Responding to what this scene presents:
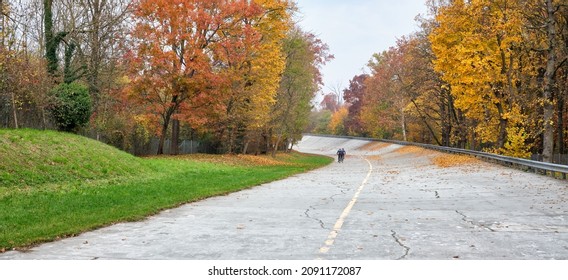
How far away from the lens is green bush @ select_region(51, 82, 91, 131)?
2305 centimetres

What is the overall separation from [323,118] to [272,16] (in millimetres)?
73173

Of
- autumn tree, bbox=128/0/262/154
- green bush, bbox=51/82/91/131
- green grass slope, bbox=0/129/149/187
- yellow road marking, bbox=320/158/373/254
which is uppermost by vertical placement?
autumn tree, bbox=128/0/262/154

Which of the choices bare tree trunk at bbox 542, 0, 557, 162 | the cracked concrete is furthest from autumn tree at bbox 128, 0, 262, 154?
the cracked concrete

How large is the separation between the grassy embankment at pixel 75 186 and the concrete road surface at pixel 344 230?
2.47ft

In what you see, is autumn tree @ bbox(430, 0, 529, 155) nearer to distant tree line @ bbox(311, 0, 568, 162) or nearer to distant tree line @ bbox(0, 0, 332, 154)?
distant tree line @ bbox(311, 0, 568, 162)

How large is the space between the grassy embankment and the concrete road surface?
2.47 feet

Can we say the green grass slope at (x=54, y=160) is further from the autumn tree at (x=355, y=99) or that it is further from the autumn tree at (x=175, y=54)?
the autumn tree at (x=355, y=99)

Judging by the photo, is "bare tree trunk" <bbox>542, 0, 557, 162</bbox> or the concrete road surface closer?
the concrete road surface

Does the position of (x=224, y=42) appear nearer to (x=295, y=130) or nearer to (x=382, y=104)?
(x=295, y=130)

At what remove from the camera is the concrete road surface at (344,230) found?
6582 mm

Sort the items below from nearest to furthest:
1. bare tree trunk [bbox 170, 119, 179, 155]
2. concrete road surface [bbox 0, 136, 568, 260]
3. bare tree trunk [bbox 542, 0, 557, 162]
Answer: concrete road surface [bbox 0, 136, 568, 260]
bare tree trunk [bbox 542, 0, 557, 162]
bare tree trunk [bbox 170, 119, 179, 155]

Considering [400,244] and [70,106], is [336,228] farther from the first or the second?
[70,106]

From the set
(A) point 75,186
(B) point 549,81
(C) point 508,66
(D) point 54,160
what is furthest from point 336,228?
(C) point 508,66

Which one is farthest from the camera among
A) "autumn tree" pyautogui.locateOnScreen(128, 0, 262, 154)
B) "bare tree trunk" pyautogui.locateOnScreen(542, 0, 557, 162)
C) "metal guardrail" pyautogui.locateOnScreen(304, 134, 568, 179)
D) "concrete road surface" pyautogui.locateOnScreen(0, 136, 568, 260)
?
"autumn tree" pyautogui.locateOnScreen(128, 0, 262, 154)
